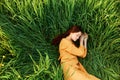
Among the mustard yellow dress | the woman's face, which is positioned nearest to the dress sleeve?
the mustard yellow dress

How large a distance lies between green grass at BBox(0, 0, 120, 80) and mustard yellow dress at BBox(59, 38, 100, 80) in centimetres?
17

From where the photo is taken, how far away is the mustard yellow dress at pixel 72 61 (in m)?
4.96

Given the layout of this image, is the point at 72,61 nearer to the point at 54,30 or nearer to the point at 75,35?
the point at 75,35

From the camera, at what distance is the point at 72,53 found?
16.9 feet

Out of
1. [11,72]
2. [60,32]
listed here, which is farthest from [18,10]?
[11,72]

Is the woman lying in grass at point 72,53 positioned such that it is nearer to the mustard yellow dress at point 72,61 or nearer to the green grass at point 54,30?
the mustard yellow dress at point 72,61

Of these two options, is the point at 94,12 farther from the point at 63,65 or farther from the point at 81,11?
the point at 63,65

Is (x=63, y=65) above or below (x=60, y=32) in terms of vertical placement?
below

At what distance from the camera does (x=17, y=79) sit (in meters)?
4.77

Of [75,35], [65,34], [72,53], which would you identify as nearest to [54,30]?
[65,34]

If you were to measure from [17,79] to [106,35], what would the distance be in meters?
1.46

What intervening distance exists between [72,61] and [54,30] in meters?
0.61

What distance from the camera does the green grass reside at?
5.22 metres

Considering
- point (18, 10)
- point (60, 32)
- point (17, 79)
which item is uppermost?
point (18, 10)
